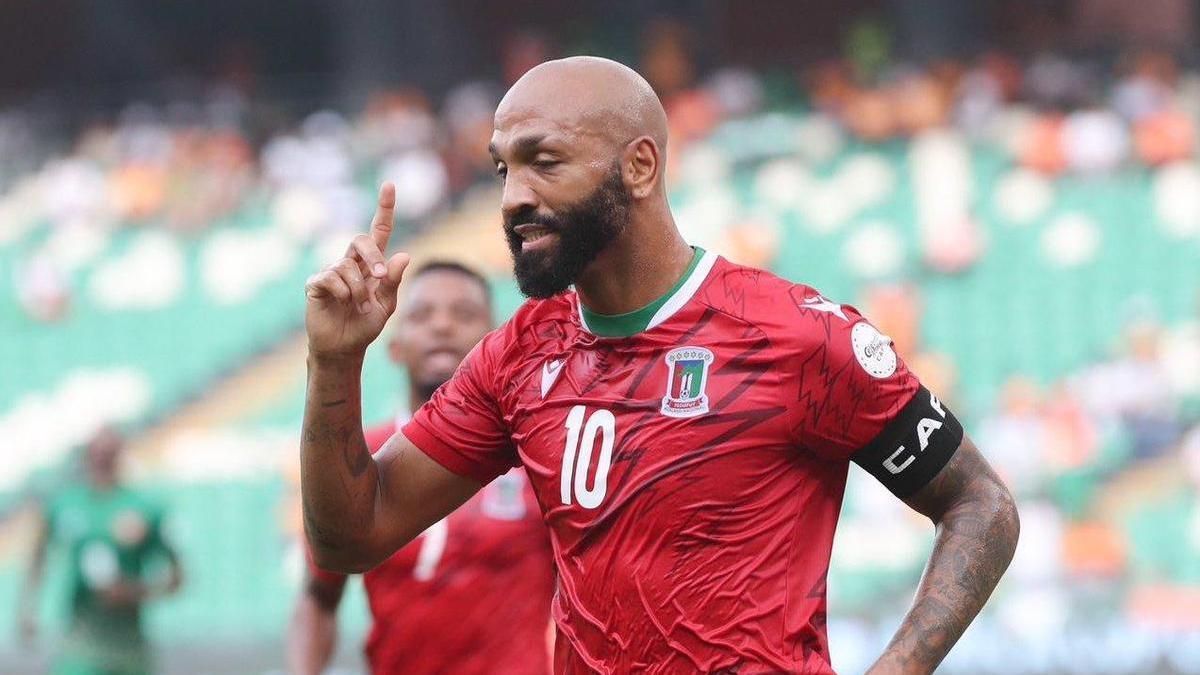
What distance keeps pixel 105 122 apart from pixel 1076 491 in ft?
34.8

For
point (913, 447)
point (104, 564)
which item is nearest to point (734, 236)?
point (104, 564)

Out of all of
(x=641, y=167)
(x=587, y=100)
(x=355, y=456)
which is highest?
(x=587, y=100)

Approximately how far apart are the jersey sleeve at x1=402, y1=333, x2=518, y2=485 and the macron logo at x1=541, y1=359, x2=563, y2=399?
12 cm

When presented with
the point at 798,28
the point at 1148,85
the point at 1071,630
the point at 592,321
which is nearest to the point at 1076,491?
the point at 1071,630

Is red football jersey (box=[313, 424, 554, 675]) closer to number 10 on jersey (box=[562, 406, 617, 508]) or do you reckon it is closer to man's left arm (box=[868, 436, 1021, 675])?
number 10 on jersey (box=[562, 406, 617, 508])

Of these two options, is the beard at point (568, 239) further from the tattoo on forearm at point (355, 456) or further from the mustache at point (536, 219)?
the tattoo on forearm at point (355, 456)

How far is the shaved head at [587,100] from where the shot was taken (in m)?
3.25

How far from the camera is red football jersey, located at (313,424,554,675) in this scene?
5.04 metres

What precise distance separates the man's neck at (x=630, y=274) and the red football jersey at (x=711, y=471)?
5 cm

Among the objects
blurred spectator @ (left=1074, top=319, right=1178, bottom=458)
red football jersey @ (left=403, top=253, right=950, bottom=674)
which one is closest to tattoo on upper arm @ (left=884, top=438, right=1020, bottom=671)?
red football jersey @ (left=403, top=253, right=950, bottom=674)

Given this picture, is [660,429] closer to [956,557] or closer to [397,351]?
[956,557]

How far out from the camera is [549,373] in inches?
133

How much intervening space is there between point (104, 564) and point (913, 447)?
7510 millimetres

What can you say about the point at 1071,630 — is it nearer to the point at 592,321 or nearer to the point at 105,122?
the point at 592,321
